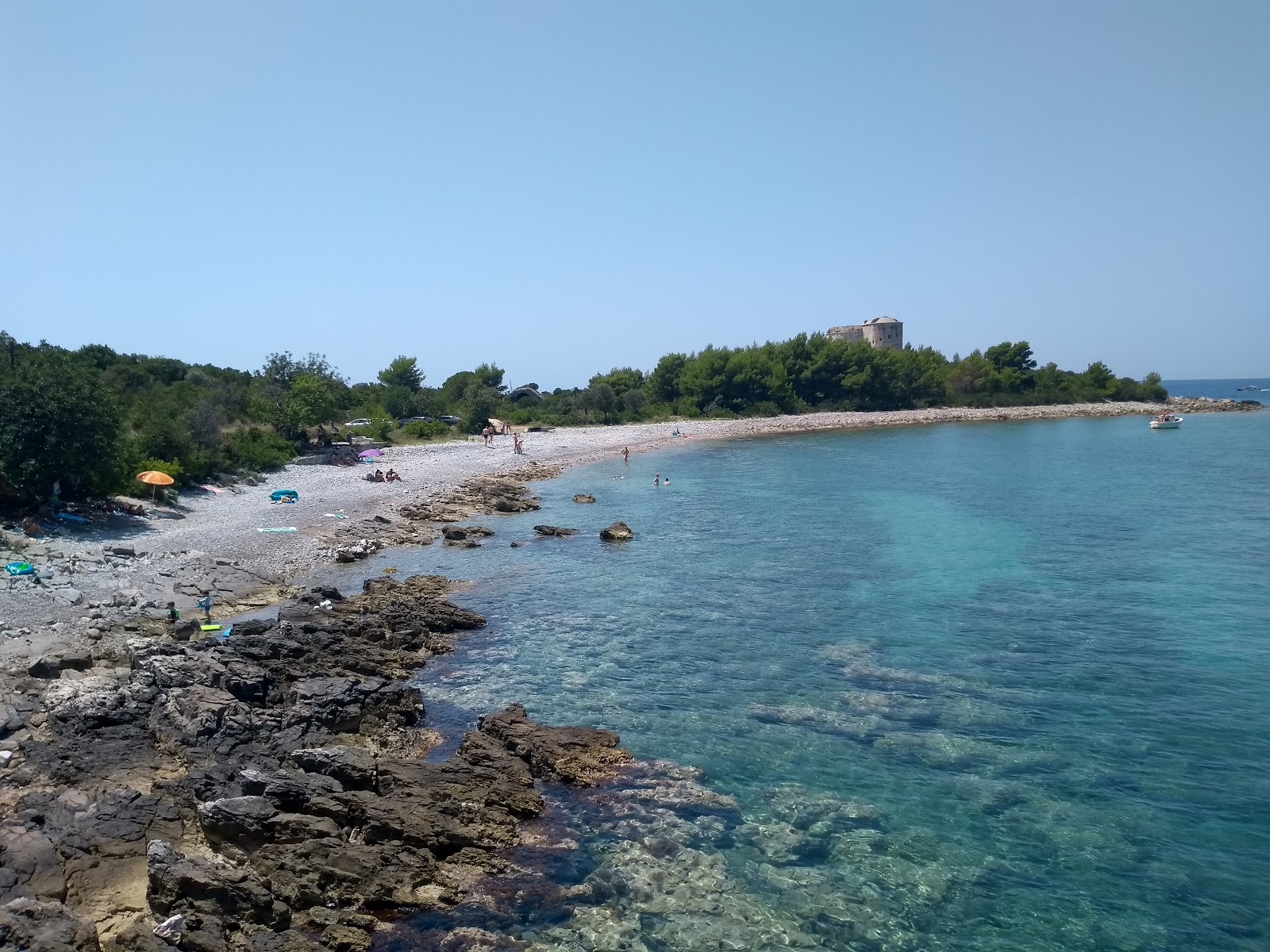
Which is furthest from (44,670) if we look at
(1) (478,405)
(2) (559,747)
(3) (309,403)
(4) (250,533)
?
(1) (478,405)

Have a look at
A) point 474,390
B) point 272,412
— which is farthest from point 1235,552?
point 474,390

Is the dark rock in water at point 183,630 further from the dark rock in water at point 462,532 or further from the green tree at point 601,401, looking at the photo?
the green tree at point 601,401

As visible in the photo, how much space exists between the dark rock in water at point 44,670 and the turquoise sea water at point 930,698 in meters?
6.83

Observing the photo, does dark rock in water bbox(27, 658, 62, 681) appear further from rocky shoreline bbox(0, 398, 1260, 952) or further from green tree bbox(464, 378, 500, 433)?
green tree bbox(464, 378, 500, 433)

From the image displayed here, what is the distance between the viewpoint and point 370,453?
174 ft

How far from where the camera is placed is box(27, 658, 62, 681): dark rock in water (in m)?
15.4

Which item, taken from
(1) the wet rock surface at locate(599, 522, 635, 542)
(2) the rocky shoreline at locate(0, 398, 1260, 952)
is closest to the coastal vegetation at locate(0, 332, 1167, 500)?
(2) the rocky shoreline at locate(0, 398, 1260, 952)

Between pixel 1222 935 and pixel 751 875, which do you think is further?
pixel 751 875

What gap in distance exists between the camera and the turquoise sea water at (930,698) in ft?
35.6

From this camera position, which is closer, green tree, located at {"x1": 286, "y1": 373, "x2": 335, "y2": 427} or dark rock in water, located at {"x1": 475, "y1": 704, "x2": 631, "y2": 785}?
dark rock in water, located at {"x1": 475, "y1": 704, "x2": 631, "y2": 785}

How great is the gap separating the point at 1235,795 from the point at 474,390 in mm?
71652

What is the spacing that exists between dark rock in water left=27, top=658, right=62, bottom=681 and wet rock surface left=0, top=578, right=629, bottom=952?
0.07 metres

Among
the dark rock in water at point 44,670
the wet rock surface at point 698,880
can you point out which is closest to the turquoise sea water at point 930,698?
the wet rock surface at point 698,880

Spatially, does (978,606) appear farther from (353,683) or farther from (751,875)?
(353,683)
